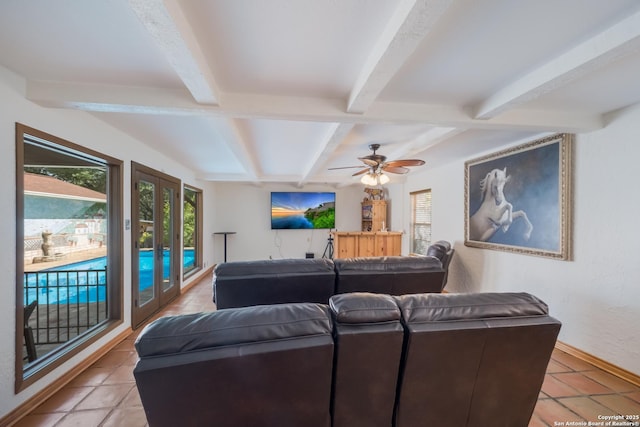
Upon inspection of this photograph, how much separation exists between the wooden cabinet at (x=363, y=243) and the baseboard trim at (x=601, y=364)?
Result: 2.93m

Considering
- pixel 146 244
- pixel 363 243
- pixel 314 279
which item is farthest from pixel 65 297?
pixel 363 243

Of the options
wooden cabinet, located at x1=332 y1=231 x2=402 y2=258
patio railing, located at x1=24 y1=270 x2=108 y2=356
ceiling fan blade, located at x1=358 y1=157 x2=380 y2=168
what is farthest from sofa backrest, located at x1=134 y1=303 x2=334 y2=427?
wooden cabinet, located at x1=332 y1=231 x2=402 y2=258

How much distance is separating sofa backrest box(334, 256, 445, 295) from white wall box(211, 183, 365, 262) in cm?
432

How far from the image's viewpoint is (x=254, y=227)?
6.48m

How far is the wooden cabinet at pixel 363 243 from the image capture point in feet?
16.4

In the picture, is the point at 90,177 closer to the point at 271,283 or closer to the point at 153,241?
the point at 153,241

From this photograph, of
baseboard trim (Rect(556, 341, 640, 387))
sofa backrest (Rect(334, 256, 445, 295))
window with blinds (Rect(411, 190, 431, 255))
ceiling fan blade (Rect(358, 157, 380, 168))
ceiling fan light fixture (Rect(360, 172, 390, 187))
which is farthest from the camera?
window with blinds (Rect(411, 190, 431, 255))

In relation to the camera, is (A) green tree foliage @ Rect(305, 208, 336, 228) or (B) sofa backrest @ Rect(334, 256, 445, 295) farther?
(A) green tree foliage @ Rect(305, 208, 336, 228)

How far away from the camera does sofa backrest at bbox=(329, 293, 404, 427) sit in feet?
3.59

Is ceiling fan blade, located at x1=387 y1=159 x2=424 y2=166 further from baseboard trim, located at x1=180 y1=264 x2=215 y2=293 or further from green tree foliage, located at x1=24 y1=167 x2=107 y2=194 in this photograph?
baseboard trim, located at x1=180 y1=264 x2=215 y2=293

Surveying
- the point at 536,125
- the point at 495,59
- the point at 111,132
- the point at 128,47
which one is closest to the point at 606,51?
the point at 495,59

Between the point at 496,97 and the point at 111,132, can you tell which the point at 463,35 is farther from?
the point at 111,132

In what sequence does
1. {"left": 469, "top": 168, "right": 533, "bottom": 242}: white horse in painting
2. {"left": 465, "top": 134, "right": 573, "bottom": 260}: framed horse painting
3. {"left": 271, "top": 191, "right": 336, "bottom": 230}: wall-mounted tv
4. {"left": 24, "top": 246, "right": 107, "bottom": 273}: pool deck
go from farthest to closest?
1. {"left": 271, "top": 191, "right": 336, "bottom": 230}: wall-mounted tv
2. {"left": 469, "top": 168, "right": 533, "bottom": 242}: white horse in painting
3. {"left": 24, "top": 246, "right": 107, "bottom": 273}: pool deck
4. {"left": 465, "top": 134, "right": 573, "bottom": 260}: framed horse painting

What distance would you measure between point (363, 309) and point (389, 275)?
4.17ft
